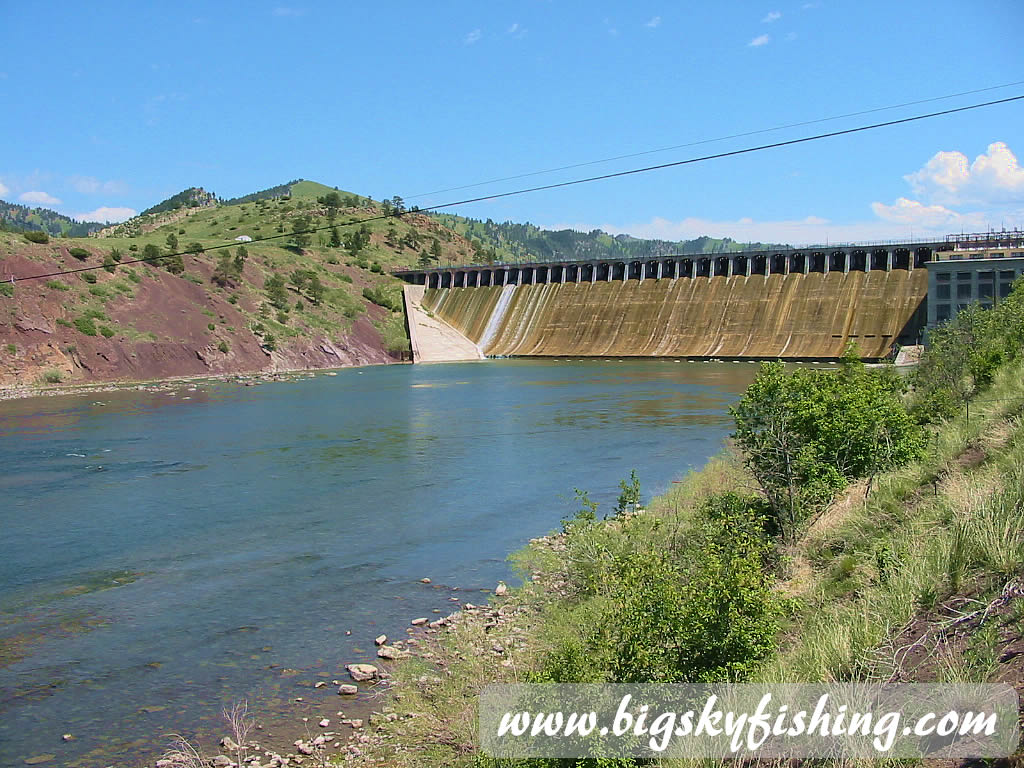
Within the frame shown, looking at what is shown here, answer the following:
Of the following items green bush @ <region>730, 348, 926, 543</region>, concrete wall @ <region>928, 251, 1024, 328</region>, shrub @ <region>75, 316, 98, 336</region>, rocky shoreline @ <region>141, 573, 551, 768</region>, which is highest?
concrete wall @ <region>928, 251, 1024, 328</region>

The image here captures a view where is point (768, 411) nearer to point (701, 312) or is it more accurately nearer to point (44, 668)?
point (44, 668)

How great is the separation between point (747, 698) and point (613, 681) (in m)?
1.24

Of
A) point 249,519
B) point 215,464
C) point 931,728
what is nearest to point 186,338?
point 215,464

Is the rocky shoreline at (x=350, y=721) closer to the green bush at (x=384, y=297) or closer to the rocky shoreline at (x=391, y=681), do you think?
the rocky shoreline at (x=391, y=681)

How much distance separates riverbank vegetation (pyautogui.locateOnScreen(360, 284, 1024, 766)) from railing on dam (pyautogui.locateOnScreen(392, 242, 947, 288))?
44253 mm

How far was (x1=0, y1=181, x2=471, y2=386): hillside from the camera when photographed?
1911 inches

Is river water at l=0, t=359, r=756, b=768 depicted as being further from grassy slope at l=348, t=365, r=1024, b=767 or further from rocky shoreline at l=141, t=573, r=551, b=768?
grassy slope at l=348, t=365, r=1024, b=767

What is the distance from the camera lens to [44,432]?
3022cm

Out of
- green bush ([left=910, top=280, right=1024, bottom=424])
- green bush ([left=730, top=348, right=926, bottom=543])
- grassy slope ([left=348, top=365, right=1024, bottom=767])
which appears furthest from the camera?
green bush ([left=910, top=280, right=1024, bottom=424])

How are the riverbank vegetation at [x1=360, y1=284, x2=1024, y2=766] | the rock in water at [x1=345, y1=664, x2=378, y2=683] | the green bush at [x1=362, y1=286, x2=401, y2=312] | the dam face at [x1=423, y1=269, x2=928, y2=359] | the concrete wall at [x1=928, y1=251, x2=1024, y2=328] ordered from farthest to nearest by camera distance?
the green bush at [x1=362, y1=286, x2=401, y2=312], the dam face at [x1=423, y1=269, x2=928, y2=359], the concrete wall at [x1=928, y1=251, x2=1024, y2=328], the rock in water at [x1=345, y1=664, x2=378, y2=683], the riverbank vegetation at [x1=360, y1=284, x2=1024, y2=766]

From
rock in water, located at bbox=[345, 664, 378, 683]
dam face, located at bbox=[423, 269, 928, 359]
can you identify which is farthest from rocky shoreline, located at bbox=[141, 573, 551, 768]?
dam face, located at bbox=[423, 269, 928, 359]

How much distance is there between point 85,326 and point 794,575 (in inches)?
1918

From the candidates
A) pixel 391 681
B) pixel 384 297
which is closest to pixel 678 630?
pixel 391 681

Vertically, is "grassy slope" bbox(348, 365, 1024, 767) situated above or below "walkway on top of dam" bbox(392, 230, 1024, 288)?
below
